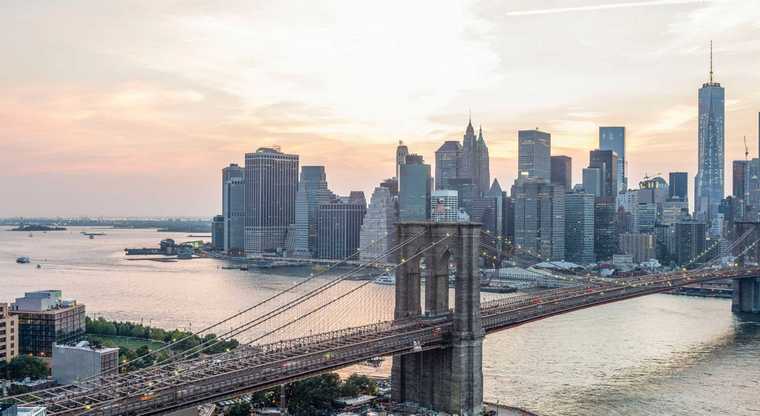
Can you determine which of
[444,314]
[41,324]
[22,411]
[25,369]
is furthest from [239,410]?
Answer: [41,324]

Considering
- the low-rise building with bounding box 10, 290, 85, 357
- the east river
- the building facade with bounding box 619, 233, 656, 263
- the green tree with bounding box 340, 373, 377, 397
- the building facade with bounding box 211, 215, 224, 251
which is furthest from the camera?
the building facade with bounding box 211, 215, 224, 251

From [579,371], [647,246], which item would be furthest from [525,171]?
[579,371]

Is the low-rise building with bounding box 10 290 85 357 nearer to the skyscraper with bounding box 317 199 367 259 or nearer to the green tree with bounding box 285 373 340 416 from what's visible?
the green tree with bounding box 285 373 340 416

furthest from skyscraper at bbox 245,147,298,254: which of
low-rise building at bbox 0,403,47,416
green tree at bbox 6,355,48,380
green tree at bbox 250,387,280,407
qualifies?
low-rise building at bbox 0,403,47,416

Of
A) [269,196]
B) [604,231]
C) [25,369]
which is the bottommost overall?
[25,369]

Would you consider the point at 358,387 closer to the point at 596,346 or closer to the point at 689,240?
the point at 596,346
